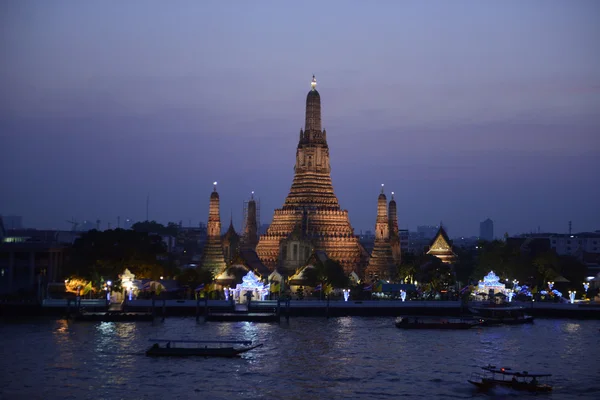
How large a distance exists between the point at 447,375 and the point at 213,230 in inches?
2221

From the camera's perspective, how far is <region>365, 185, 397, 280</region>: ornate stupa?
109581 mm

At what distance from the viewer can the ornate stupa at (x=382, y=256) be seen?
109581mm

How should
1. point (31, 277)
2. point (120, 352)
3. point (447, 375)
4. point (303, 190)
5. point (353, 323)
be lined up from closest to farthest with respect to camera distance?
point (447, 375) → point (120, 352) → point (353, 323) → point (31, 277) → point (303, 190)

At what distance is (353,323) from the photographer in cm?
8394

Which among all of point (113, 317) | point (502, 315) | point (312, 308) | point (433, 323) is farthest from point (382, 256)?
point (113, 317)

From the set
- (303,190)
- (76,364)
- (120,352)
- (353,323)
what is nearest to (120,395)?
(76,364)

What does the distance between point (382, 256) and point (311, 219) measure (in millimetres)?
9311

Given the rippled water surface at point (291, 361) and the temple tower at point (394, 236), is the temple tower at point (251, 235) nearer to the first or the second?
the temple tower at point (394, 236)

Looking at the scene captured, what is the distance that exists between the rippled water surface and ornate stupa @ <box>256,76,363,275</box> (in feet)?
92.1

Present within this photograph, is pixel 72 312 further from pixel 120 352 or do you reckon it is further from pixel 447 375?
pixel 447 375

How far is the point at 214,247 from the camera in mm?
109438

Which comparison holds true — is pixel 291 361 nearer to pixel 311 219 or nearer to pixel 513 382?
pixel 513 382

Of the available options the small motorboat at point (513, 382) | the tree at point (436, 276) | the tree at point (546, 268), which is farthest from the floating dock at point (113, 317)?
the tree at point (546, 268)

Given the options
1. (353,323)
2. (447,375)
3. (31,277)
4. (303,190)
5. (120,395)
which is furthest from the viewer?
(303,190)
